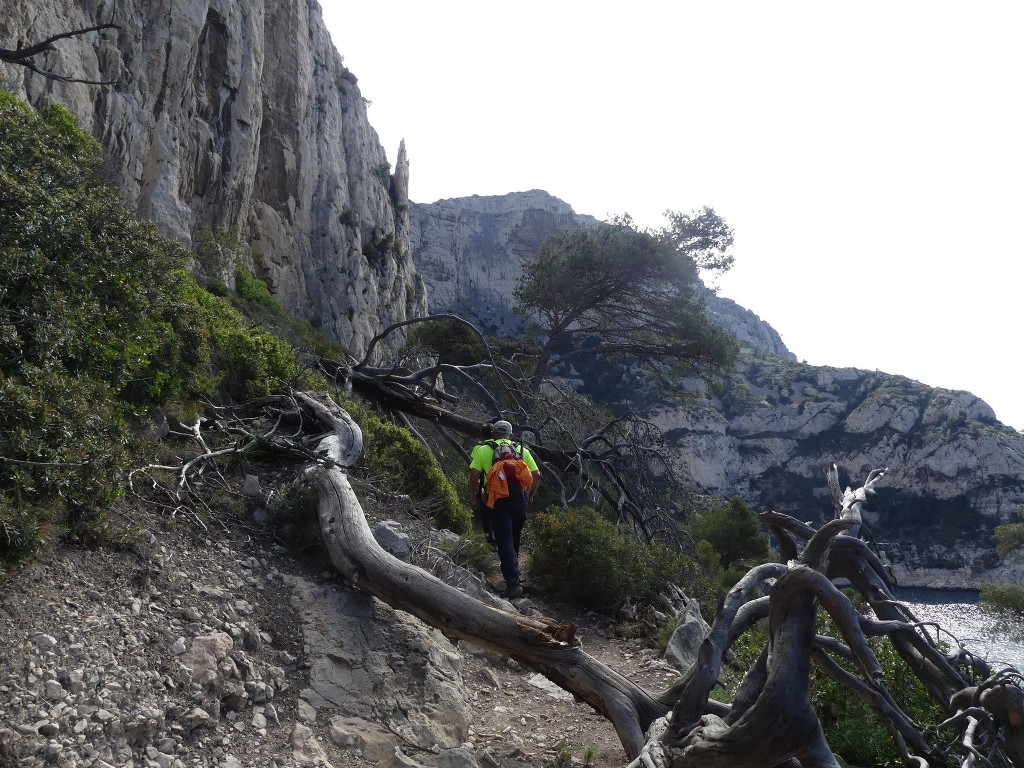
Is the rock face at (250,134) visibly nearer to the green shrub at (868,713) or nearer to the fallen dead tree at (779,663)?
the fallen dead tree at (779,663)

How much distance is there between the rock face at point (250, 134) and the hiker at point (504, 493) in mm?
7523

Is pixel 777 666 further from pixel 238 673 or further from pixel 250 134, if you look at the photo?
pixel 250 134

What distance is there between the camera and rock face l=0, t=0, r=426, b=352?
13.1 meters

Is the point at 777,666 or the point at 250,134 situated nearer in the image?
the point at 777,666

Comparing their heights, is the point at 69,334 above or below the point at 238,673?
above

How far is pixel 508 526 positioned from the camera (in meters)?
6.05

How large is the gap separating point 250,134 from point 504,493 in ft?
55.2

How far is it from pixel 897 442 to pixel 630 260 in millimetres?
39460

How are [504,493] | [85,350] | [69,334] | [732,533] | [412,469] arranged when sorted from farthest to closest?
[732,533], [412,469], [504,493], [85,350], [69,334]

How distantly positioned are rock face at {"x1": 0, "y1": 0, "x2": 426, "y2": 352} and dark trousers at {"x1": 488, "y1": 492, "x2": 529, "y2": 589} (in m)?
7.91

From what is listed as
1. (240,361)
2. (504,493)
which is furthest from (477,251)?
(504,493)

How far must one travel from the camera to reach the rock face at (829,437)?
41.5 meters

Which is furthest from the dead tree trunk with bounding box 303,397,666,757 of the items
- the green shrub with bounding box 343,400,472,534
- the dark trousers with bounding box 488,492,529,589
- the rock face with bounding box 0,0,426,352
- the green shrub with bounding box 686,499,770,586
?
the green shrub with bounding box 686,499,770,586

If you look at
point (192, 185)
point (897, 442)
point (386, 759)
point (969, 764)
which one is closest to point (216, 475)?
point (386, 759)
